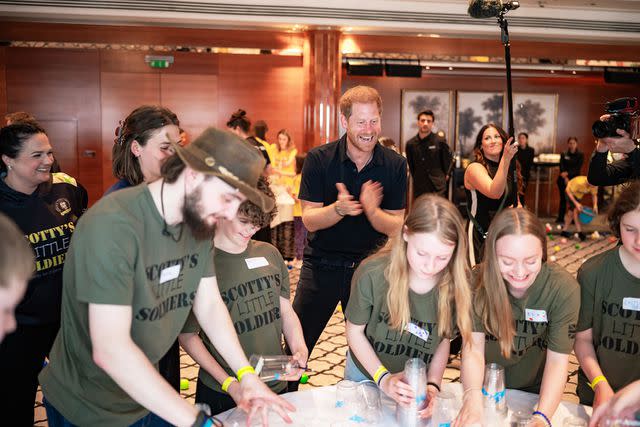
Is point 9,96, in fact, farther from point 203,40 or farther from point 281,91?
point 281,91

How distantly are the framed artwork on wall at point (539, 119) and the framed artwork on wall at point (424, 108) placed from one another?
1348 millimetres

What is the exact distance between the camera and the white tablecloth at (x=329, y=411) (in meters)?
1.78

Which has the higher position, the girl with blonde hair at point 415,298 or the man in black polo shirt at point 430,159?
the man in black polo shirt at point 430,159

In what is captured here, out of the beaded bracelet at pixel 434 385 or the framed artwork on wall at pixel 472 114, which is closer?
the beaded bracelet at pixel 434 385

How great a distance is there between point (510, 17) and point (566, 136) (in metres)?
4.68

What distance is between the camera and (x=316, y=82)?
26.6 ft

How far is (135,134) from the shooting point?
2.49 meters

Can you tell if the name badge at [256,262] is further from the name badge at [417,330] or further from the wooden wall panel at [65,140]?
the wooden wall panel at [65,140]

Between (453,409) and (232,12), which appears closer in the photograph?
(453,409)

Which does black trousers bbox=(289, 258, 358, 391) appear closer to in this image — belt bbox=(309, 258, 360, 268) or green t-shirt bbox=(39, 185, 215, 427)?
belt bbox=(309, 258, 360, 268)

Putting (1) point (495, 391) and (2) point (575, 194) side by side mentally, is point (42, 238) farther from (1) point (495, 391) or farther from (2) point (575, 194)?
(2) point (575, 194)

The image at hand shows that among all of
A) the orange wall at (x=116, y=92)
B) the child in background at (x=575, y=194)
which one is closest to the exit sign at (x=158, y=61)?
the orange wall at (x=116, y=92)

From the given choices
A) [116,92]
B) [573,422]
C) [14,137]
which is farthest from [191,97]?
[573,422]

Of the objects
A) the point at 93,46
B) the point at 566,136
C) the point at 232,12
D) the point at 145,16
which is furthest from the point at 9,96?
the point at 566,136
